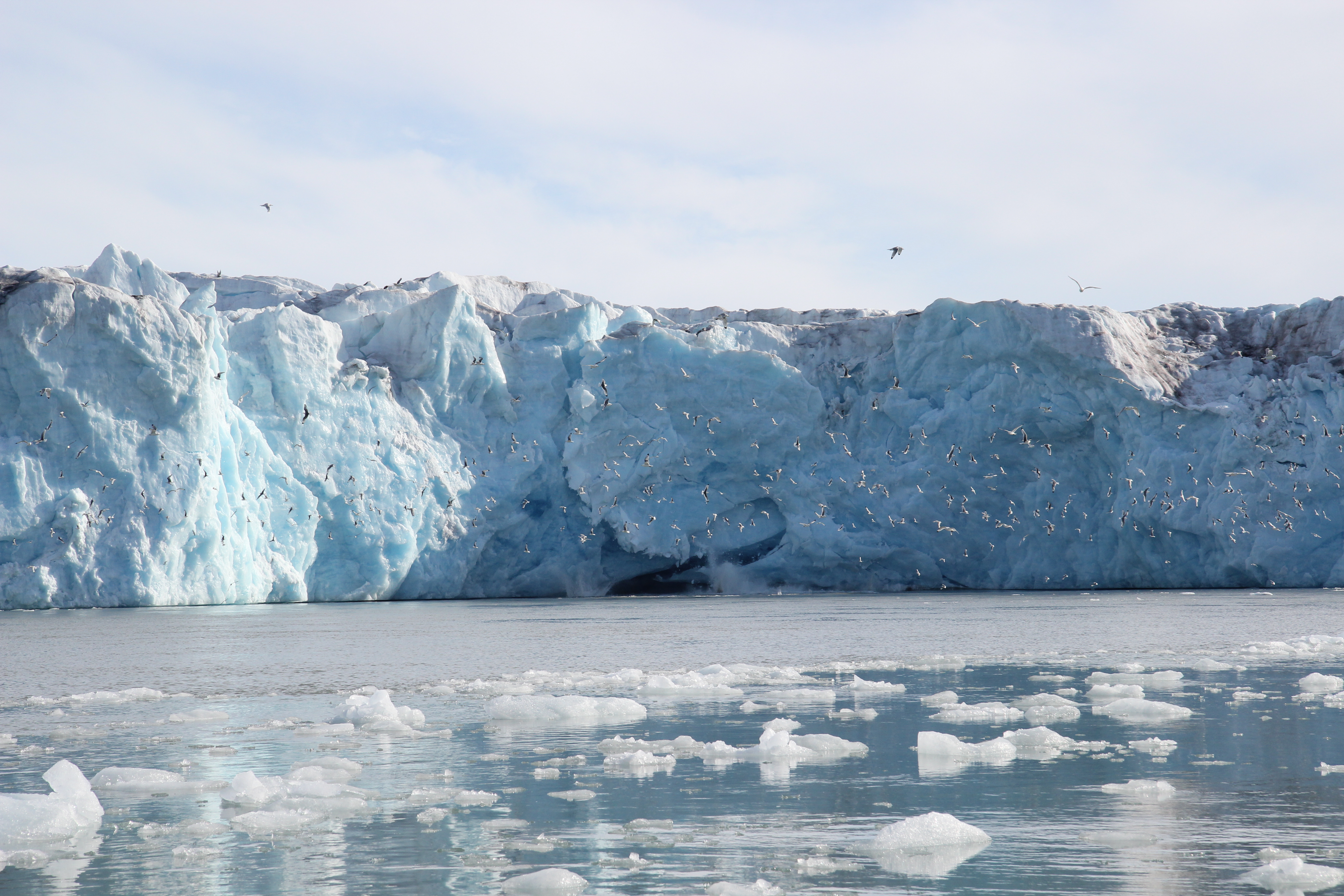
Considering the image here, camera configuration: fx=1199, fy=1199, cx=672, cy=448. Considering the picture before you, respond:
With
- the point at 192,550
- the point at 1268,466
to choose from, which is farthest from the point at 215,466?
the point at 1268,466

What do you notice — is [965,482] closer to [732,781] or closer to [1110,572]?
[1110,572]

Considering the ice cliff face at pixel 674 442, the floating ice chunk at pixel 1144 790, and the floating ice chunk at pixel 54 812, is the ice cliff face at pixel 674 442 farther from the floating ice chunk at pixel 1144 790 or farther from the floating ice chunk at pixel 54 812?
the floating ice chunk at pixel 1144 790

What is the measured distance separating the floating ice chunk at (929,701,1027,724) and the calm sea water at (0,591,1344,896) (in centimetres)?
15

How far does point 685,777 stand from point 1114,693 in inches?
210

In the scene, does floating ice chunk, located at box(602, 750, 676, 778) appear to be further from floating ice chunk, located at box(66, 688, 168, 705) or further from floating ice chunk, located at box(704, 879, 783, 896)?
floating ice chunk, located at box(66, 688, 168, 705)

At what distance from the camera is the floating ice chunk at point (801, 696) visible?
11.2 meters

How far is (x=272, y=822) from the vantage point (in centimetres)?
622

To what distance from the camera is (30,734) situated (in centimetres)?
955

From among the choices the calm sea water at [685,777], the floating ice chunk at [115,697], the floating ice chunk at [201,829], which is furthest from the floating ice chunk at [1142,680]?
the floating ice chunk at [115,697]

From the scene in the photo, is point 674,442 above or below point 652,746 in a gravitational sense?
above

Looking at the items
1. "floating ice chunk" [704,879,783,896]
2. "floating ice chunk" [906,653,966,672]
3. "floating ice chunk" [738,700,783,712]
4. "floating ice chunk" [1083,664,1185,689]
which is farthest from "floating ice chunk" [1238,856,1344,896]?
"floating ice chunk" [906,653,966,672]

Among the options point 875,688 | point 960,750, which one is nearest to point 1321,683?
point 875,688

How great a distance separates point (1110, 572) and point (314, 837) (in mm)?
34060

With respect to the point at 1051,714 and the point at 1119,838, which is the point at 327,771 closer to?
the point at 1119,838
